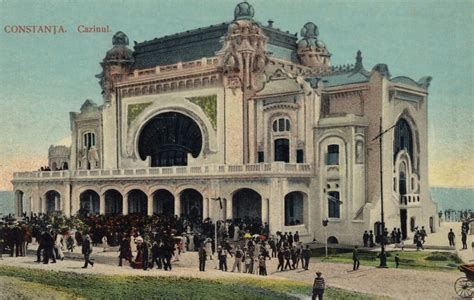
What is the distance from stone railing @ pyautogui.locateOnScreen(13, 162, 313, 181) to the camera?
27.6 m

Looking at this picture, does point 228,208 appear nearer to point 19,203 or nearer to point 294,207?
point 294,207

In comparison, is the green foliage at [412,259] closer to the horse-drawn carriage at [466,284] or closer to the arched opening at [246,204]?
the horse-drawn carriage at [466,284]

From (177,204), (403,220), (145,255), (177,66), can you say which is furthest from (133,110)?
(403,220)

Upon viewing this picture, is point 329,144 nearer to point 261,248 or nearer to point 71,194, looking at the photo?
point 261,248

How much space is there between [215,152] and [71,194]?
326 inches

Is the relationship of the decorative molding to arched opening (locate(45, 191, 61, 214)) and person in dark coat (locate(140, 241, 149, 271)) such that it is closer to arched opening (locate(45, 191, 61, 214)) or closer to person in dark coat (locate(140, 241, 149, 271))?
arched opening (locate(45, 191, 61, 214))

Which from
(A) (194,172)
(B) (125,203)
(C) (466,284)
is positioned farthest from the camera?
(B) (125,203)

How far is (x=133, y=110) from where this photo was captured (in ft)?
113

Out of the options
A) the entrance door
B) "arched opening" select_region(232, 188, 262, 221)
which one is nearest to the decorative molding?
"arched opening" select_region(232, 188, 262, 221)

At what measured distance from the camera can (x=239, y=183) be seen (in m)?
28.4

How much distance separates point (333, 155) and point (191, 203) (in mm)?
7746

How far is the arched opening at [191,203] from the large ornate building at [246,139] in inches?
2.9

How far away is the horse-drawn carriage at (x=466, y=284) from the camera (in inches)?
744

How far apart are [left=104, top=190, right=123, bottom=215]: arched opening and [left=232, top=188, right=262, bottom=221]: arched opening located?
7.49 m
